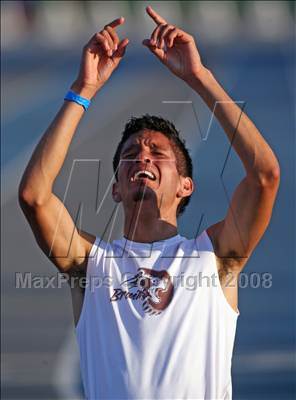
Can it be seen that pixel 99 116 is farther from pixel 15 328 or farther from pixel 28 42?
pixel 15 328

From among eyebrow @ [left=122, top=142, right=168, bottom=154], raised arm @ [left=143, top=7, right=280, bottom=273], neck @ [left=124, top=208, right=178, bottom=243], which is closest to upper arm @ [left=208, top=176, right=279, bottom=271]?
raised arm @ [left=143, top=7, right=280, bottom=273]

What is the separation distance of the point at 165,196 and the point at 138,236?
0.66ft

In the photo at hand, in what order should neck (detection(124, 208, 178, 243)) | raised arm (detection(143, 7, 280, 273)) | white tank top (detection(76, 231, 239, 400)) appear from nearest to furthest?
1. white tank top (detection(76, 231, 239, 400))
2. raised arm (detection(143, 7, 280, 273))
3. neck (detection(124, 208, 178, 243))

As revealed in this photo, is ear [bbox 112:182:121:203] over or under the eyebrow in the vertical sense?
under

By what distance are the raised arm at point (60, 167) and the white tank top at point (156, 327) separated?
0.13 metres

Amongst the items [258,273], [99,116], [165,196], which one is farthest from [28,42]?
[165,196]

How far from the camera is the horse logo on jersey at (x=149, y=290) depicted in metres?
4.85

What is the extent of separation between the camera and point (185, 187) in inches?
208

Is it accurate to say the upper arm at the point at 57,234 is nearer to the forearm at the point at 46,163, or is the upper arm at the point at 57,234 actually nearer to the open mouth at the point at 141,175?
the forearm at the point at 46,163

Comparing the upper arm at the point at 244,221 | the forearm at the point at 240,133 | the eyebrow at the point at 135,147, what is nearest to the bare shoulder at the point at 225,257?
the upper arm at the point at 244,221

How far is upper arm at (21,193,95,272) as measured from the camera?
4957 mm

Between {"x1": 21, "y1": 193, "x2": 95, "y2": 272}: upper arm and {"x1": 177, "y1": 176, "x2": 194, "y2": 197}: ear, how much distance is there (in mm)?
474

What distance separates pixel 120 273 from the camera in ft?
16.3

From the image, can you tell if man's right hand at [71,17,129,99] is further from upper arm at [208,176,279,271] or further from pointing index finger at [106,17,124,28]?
upper arm at [208,176,279,271]
